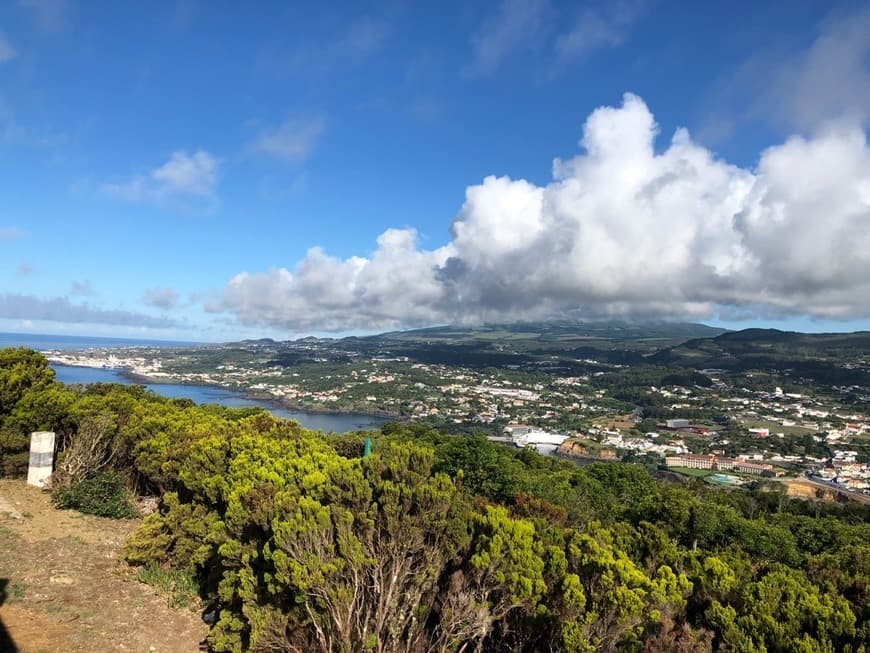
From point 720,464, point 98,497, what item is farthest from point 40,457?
point 720,464

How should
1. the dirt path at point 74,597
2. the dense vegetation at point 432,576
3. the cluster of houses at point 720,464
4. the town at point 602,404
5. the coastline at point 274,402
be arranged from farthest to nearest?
the coastline at point 274,402
the town at point 602,404
the cluster of houses at point 720,464
the dirt path at point 74,597
the dense vegetation at point 432,576

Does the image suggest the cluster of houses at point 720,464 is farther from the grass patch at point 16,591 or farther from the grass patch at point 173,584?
the grass patch at point 16,591

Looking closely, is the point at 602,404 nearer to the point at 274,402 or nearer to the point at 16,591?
the point at 274,402

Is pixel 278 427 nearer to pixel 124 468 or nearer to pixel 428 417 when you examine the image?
pixel 124 468

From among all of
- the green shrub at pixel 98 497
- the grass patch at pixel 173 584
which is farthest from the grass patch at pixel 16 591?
the green shrub at pixel 98 497

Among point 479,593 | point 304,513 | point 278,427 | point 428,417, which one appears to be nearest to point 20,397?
point 278,427

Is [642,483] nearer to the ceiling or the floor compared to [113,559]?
nearer to the floor
